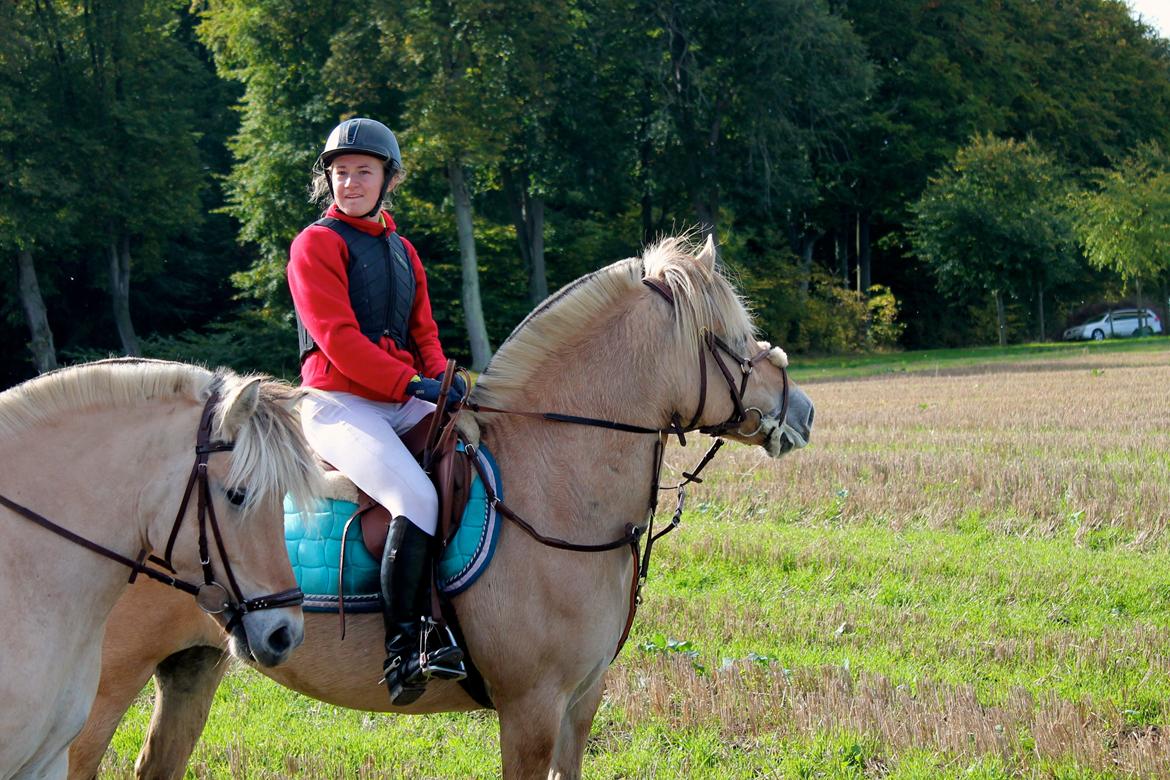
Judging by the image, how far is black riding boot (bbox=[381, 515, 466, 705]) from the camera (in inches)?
163

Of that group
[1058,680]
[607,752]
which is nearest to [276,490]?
[607,752]

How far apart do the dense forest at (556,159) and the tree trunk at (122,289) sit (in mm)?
93

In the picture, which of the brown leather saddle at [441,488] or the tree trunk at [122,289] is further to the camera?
the tree trunk at [122,289]

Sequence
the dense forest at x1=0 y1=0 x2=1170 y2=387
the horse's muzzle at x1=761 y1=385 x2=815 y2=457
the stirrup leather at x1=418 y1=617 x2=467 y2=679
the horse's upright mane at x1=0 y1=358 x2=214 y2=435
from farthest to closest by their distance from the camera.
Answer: the dense forest at x1=0 y1=0 x2=1170 y2=387, the horse's muzzle at x1=761 y1=385 x2=815 y2=457, the stirrup leather at x1=418 y1=617 x2=467 y2=679, the horse's upright mane at x1=0 y1=358 x2=214 y2=435

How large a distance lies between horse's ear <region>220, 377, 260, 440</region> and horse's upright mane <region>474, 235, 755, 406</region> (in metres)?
1.34

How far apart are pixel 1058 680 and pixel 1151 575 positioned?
245 centimetres

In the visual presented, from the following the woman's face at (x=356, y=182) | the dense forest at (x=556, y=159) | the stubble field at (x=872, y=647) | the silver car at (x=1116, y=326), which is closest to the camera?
the woman's face at (x=356, y=182)

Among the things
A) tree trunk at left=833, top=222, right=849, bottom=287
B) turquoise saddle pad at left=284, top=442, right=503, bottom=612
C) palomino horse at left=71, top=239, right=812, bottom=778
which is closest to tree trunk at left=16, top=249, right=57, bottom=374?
palomino horse at left=71, top=239, right=812, bottom=778

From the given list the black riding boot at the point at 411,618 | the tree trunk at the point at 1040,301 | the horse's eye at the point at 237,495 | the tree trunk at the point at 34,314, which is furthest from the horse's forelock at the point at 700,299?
the tree trunk at the point at 1040,301

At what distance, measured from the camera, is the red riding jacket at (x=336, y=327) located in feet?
14.1

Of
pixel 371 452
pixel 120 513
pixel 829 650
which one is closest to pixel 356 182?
pixel 371 452

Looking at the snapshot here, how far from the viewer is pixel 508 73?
106ft

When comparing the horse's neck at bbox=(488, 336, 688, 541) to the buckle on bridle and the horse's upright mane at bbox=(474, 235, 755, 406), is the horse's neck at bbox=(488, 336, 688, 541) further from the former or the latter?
the buckle on bridle

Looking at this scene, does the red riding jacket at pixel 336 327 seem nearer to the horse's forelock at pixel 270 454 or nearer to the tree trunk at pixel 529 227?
the horse's forelock at pixel 270 454
